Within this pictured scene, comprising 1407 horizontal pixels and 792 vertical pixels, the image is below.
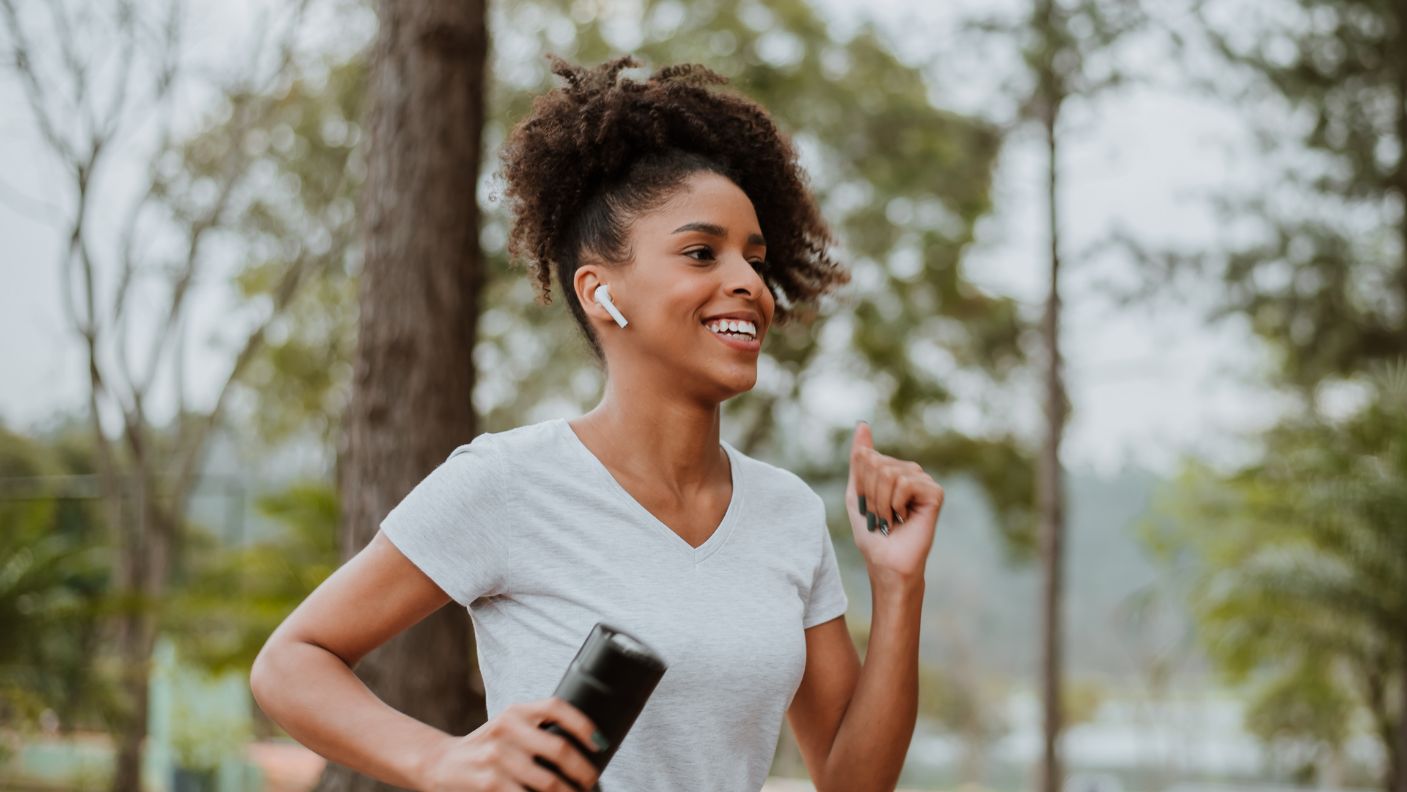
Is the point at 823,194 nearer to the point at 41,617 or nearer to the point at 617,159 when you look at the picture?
the point at 41,617

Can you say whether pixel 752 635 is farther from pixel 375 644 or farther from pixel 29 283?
pixel 29 283

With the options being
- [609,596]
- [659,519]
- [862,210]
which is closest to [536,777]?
[609,596]

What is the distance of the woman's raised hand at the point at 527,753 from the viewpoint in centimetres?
127

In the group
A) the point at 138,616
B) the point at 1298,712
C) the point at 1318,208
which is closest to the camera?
the point at 138,616

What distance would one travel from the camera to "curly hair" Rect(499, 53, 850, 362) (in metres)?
1.82

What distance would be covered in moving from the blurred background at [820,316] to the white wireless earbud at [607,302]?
2312 millimetres

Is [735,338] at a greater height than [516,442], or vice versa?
[735,338]

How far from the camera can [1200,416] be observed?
21.3 m


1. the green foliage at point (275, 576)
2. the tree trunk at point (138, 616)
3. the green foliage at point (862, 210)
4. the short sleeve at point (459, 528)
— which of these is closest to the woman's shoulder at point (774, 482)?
the short sleeve at point (459, 528)

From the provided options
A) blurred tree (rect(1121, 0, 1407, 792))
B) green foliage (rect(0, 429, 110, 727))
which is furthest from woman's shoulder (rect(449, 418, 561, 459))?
blurred tree (rect(1121, 0, 1407, 792))

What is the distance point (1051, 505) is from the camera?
8.94 m

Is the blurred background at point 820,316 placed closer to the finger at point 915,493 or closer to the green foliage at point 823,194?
the green foliage at point 823,194

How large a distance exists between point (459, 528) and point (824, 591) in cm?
52

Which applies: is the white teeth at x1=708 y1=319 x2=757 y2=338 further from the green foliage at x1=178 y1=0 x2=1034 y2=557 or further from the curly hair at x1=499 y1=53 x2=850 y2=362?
the green foliage at x1=178 y1=0 x2=1034 y2=557
